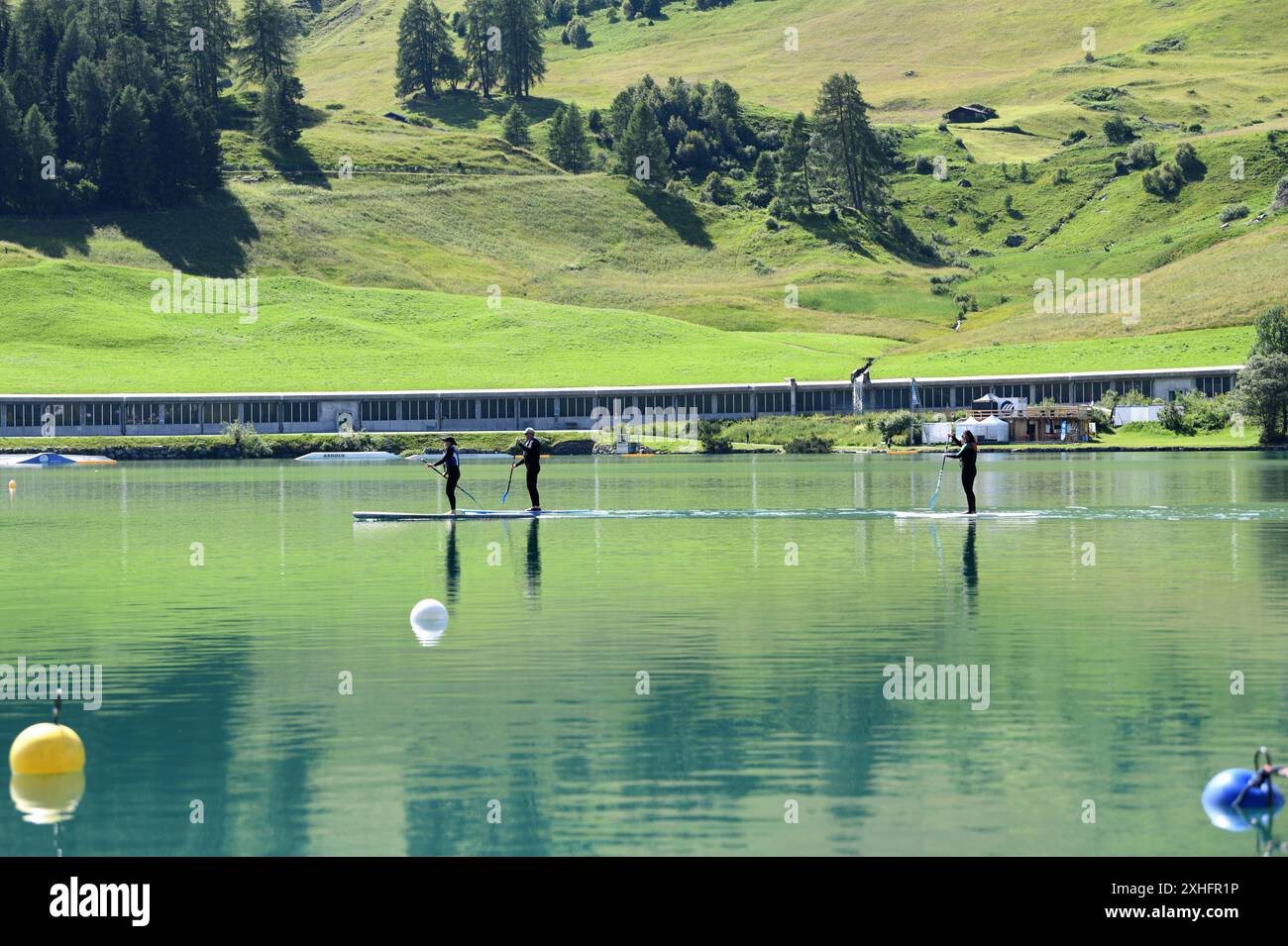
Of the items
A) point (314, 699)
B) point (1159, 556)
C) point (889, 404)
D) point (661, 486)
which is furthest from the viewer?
point (889, 404)

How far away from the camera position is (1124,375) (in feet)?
551

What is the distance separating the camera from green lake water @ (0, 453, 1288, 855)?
19.7 m

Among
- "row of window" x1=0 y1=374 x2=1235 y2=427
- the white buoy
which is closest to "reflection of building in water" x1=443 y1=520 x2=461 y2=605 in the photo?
the white buoy

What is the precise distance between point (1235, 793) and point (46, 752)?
1440 centimetres

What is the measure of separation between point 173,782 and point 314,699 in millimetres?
5467

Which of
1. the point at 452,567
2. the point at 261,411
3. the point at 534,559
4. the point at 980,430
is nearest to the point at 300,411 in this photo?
the point at 261,411

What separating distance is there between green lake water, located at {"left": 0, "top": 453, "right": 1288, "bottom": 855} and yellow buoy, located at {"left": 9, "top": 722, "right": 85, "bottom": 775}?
564 mm

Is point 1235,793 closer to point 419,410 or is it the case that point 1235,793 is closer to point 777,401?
point 777,401

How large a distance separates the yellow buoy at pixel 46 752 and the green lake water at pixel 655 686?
0.56 meters

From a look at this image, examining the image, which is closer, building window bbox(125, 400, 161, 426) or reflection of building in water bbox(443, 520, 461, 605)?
reflection of building in water bbox(443, 520, 461, 605)

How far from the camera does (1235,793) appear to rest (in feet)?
64.2

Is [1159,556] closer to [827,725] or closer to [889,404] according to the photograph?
[827,725]

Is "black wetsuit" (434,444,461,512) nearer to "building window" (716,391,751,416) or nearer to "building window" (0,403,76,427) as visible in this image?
"building window" (716,391,751,416)
